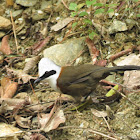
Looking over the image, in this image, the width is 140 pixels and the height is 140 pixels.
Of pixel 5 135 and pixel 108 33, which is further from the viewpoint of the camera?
pixel 108 33

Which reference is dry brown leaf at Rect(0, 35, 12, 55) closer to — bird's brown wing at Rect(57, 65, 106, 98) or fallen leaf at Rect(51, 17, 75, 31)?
fallen leaf at Rect(51, 17, 75, 31)

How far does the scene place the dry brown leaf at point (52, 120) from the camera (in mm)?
3697

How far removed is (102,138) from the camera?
3559 mm

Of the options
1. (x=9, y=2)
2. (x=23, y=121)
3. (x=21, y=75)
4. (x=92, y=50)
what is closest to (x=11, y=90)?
(x=21, y=75)

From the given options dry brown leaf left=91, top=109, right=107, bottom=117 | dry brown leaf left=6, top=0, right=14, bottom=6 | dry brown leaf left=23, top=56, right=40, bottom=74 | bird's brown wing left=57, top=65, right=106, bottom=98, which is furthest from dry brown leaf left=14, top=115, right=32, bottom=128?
dry brown leaf left=6, top=0, right=14, bottom=6

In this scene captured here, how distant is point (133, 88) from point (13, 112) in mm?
1992

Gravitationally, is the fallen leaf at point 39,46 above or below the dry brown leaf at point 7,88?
above

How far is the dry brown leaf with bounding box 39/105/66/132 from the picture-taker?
12.1 ft

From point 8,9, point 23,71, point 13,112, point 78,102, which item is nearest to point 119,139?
point 78,102

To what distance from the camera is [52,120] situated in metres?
3.85

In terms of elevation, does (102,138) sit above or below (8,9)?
Answer: below

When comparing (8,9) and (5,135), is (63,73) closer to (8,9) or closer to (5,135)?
(5,135)

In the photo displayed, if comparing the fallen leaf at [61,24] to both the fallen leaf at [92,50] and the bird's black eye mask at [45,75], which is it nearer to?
the fallen leaf at [92,50]

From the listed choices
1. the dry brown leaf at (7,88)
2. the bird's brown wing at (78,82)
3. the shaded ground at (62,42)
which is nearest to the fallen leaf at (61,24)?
the shaded ground at (62,42)
